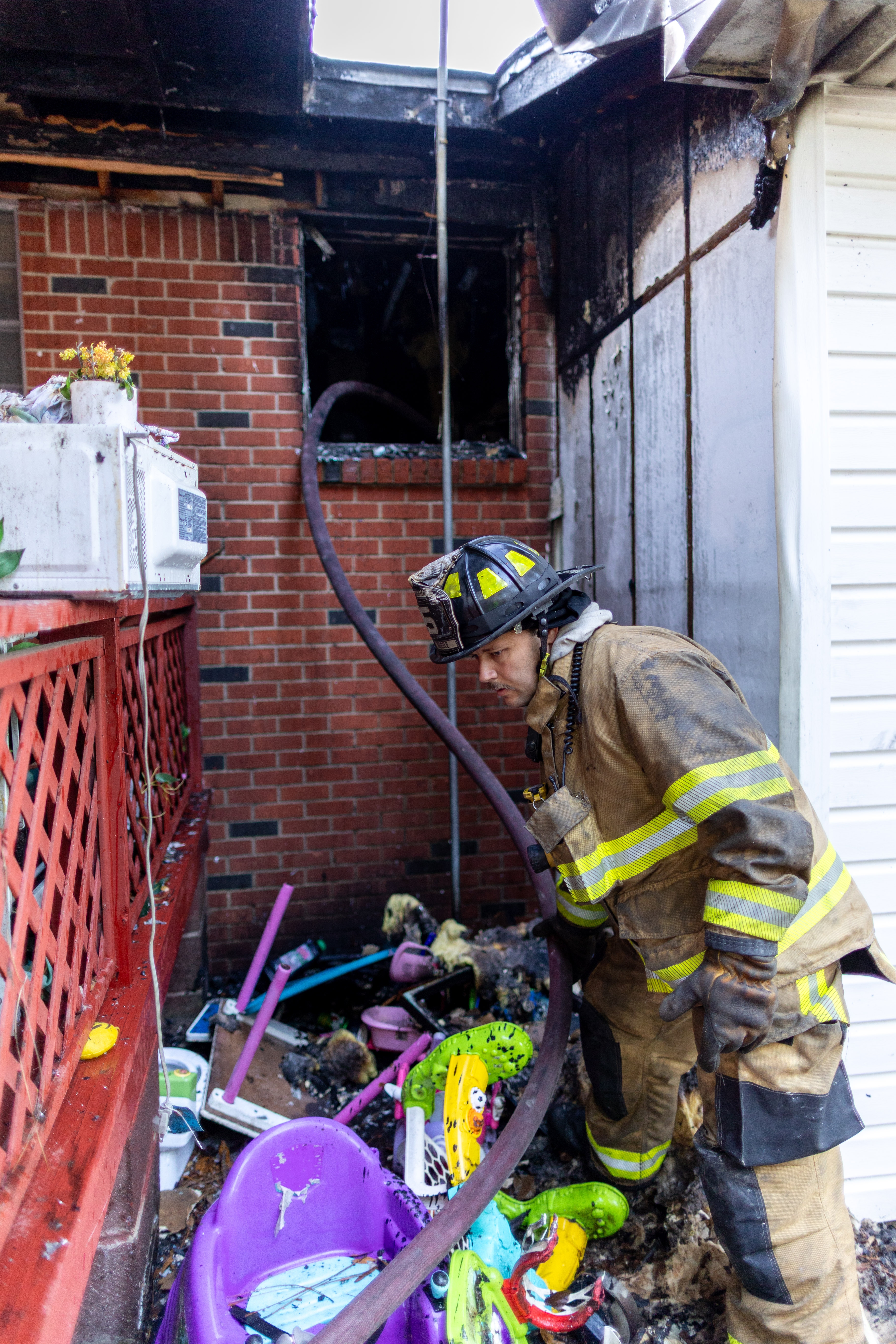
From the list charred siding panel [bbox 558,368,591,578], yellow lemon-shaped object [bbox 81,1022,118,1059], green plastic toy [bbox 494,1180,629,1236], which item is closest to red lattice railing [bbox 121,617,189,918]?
yellow lemon-shaped object [bbox 81,1022,118,1059]

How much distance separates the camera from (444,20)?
338 centimetres

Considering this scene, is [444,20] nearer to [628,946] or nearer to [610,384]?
[610,384]

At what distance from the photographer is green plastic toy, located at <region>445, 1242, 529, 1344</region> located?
1.68 meters

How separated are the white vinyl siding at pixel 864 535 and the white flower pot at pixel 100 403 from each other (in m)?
1.89

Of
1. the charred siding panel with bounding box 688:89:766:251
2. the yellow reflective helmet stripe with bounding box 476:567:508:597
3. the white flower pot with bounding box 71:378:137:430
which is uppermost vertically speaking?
the charred siding panel with bounding box 688:89:766:251

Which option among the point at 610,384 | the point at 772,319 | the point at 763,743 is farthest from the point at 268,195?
the point at 763,743

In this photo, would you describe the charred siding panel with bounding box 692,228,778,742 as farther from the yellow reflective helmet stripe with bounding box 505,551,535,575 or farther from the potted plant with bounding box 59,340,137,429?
the potted plant with bounding box 59,340,137,429

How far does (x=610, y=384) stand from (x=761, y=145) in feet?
4.35

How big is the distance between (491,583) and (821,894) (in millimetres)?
1136

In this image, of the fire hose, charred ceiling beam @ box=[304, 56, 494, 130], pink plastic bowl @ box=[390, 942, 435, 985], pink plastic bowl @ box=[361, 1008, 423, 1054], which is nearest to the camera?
the fire hose

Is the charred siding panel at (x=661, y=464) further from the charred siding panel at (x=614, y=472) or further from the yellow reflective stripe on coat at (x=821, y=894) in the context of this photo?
the yellow reflective stripe on coat at (x=821, y=894)

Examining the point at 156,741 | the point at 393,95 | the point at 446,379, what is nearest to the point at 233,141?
the point at 393,95

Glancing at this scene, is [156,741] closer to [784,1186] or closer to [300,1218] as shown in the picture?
[300,1218]

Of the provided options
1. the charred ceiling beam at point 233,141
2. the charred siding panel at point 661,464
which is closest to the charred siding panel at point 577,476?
the charred siding panel at point 661,464
